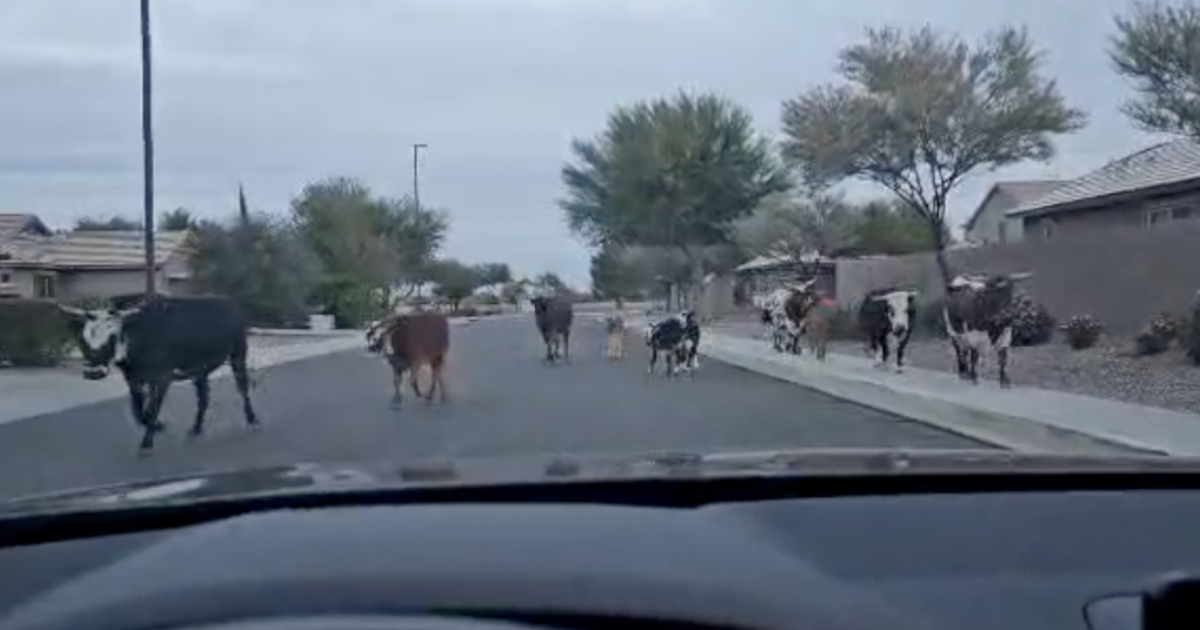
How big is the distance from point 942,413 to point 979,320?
20.4 feet

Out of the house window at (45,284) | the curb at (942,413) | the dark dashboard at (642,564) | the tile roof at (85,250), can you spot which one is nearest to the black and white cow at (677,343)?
the curb at (942,413)

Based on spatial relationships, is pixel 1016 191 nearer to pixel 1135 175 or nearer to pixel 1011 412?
pixel 1135 175

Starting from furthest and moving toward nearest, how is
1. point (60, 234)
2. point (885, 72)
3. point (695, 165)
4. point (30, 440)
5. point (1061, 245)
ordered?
point (60, 234)
point (695, 165)
point (885, 72)
point (1061, 245)
point (30, 440)

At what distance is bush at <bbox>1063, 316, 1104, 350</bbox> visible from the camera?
37.9 meters

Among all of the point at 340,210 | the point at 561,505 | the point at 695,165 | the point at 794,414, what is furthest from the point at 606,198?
the point at 561,505

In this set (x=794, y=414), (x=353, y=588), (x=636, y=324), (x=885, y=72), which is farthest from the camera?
(x=636, y=324)

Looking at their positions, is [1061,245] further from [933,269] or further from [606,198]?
[606,198]

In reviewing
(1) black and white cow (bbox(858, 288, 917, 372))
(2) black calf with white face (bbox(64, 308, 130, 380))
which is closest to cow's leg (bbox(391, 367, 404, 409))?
(2) black calf with white face (bbox(64, 308, 130, 380))

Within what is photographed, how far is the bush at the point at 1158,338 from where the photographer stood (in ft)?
110

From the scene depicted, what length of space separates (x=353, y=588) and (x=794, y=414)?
71.5ft

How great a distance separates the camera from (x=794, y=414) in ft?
79.0

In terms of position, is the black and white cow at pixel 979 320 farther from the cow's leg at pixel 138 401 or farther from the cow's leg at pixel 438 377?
the cow's leg at pixel 138 401

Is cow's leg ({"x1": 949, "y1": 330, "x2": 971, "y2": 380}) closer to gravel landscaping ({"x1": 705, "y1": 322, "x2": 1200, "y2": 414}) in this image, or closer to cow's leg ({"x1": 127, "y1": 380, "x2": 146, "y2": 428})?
gravel landscaping ({"x1": 705, "y1": 322, "x2": 1200, "y2": 414})

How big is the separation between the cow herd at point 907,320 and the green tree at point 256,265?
14.4 meters
